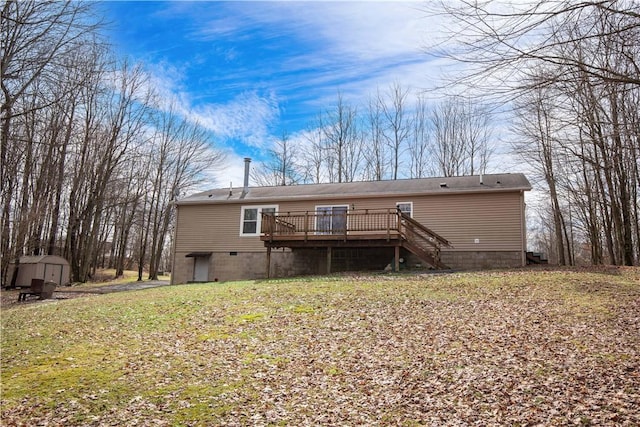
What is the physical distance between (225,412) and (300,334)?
292 centimetres

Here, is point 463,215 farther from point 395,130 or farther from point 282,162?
point 282,162

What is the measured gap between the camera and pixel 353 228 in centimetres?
1744

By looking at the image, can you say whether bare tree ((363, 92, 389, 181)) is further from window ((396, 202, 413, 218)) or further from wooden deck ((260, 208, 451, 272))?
wooden deck ((260, 208, 451, 272))

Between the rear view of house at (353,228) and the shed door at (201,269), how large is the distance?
5cm

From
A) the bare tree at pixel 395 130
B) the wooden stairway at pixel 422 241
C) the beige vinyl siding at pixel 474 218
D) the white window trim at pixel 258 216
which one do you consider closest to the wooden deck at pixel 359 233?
the wooden stairway at pixel 422 241

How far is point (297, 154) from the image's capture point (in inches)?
1304

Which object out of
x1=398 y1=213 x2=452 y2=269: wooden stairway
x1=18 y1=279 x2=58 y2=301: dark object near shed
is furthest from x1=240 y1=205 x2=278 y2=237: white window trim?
x1=18 y1=279 x2=58 y2=301: dark object near shed

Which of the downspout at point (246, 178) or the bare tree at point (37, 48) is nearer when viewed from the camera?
the bare tree at point (37, 48)

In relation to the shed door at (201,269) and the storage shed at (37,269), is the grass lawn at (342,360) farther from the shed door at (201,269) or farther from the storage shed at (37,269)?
the storage shed at (37,269)

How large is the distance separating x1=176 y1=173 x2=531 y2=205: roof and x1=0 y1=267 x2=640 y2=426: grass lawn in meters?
6.63

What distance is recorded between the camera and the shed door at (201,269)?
792 inches

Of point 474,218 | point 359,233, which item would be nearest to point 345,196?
point 359,233

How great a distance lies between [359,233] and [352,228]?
624 mm

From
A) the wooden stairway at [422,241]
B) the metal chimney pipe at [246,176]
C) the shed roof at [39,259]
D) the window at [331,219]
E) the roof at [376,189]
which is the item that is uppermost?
the metal chimney pipe at [246,176]
